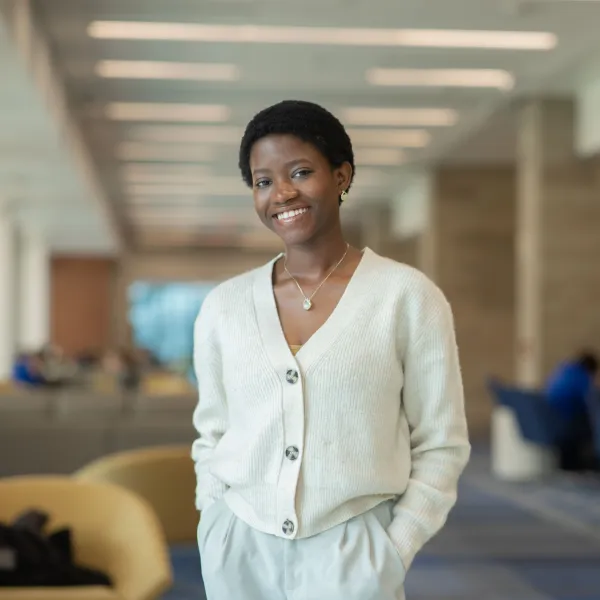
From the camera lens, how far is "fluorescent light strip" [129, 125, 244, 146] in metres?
16.9

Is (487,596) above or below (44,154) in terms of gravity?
below

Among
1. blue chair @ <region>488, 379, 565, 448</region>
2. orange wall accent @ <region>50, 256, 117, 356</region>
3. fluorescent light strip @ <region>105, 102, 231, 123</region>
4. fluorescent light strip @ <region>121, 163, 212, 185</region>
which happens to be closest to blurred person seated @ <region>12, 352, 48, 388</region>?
fluorescent light strip @ <region>121, 163, 212, 185</region>

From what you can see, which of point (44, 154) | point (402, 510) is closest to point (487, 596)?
point (402, 510)

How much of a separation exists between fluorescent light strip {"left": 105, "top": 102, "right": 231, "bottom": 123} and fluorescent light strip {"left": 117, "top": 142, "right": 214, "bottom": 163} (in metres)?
2.21

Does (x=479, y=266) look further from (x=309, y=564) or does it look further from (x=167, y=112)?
(x=309, y=564)

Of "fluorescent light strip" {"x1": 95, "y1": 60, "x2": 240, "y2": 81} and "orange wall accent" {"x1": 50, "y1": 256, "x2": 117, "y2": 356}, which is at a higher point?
"fluorescent light strip" {"x1": 95, "y1": 60, "x2": 240, "y2": 81}

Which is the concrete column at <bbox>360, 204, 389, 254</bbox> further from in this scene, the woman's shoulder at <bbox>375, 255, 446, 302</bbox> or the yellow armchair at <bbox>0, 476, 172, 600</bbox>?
the woman's shoulder at <bbox>375, 255, 446, 302</bbox>

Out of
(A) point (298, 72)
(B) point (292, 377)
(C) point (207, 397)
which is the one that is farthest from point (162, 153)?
(B) point (292, 377)

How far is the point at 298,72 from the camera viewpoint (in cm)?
1316

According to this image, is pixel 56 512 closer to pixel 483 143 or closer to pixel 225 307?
pixel 225 307

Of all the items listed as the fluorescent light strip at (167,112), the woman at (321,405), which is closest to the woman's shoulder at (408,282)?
the woman at (321,405)

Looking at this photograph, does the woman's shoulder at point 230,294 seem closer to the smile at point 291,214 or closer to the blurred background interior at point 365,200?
the smile at point 291,214

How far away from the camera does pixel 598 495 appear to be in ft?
40.2

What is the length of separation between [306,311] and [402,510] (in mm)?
409
